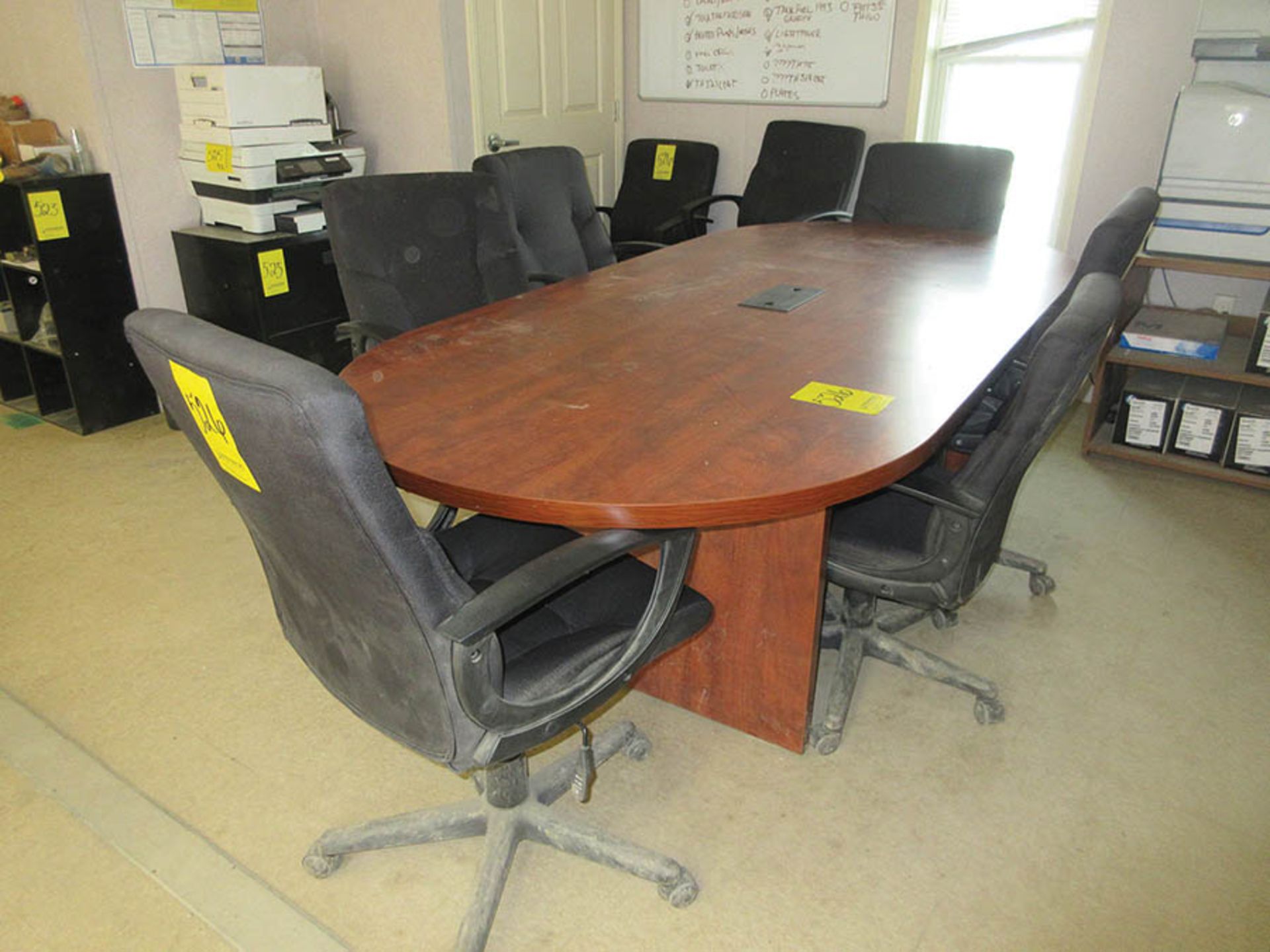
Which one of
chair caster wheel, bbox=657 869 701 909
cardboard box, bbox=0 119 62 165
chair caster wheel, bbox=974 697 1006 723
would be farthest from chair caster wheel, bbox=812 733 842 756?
cardboard box, bbox=0 119 62 165

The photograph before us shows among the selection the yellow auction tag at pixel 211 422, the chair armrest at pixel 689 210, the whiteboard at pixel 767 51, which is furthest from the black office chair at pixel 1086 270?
the chair armrest at pixel 689 210

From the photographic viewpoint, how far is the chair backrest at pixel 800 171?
3879mm

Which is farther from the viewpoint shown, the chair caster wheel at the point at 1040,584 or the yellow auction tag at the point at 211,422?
the chair caster wheel at the point at 1040,584

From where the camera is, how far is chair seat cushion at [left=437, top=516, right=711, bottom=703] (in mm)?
1295

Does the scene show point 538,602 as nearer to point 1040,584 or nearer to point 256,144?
point 1040,584

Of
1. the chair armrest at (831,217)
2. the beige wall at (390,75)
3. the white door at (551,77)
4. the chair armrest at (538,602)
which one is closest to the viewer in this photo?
the chair armrest at (538,602)

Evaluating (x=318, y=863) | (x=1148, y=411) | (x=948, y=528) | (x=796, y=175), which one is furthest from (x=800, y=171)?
(x=318, y=863)

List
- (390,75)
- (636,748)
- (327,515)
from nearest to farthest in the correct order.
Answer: (327,515) → (636,748) → (390,75)

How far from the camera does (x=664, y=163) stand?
432cm

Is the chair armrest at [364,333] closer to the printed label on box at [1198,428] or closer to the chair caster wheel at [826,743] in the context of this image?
the chair caster wheel at [826,743]

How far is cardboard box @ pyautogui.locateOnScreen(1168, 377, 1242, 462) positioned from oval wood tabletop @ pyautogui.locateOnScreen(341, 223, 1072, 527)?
728 mm

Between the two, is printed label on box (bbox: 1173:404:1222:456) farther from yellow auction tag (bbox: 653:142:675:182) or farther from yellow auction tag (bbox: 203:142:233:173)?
yellow auction tag (bbox: 203:142:233:173)

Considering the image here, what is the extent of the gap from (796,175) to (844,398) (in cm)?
264

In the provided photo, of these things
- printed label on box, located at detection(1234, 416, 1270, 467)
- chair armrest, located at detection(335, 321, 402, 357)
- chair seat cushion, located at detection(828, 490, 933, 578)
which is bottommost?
printed label on box, located at detection(1234, 416, 1270, 467)
